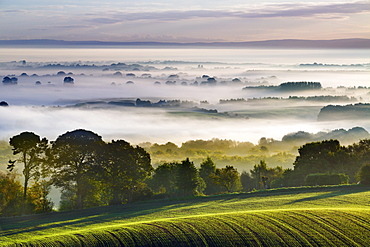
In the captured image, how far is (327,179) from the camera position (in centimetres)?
7050

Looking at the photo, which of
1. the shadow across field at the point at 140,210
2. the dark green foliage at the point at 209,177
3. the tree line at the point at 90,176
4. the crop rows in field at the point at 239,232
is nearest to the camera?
the crop rows in field at the point at 239,232

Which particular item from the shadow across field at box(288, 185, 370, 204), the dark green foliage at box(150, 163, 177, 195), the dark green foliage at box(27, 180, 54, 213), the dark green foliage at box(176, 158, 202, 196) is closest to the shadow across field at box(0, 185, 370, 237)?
the shadow across field at box(288, 185, 370, 204)

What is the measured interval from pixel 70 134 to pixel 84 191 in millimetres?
7118

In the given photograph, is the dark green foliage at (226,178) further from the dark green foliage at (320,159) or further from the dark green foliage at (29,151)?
the dark green foliage at (29,151)

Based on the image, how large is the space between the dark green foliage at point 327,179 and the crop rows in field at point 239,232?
25.3 metres

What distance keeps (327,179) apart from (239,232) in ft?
109

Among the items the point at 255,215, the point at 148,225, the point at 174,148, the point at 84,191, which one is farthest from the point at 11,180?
the point at 174,148

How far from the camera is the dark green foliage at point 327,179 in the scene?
231ft

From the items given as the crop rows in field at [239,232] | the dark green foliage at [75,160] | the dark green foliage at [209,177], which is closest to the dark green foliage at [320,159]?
the dark green foliage at [209,177]

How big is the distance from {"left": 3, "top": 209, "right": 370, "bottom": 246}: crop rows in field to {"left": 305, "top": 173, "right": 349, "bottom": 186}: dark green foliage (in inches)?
995

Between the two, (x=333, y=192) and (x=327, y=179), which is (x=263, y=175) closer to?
(x=327, y=179)

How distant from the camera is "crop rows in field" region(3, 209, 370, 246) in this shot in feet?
127

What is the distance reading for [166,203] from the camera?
6269cm

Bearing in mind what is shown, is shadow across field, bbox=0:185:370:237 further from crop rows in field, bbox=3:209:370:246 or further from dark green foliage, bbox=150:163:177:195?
dark green foliage, bbox=150:163:177:195
